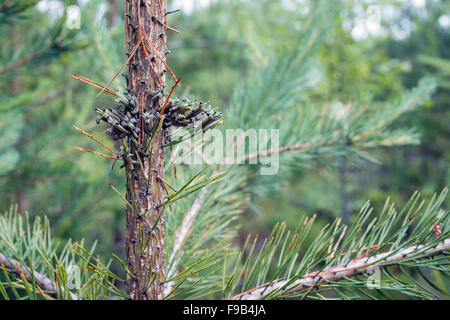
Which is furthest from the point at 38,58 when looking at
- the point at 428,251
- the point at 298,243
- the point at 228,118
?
the point at 428,251

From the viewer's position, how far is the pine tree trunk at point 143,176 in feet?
2.10

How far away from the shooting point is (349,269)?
68 centimetres

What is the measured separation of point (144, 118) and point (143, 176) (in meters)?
0.13

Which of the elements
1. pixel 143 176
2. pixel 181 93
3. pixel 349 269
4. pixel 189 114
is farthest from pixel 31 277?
pixel 181 93

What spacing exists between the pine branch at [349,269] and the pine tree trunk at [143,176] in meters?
0.23

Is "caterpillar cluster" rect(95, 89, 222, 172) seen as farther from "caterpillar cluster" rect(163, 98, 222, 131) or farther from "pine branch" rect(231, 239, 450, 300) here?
"pine branch" rect(231, 239, 450, 300)

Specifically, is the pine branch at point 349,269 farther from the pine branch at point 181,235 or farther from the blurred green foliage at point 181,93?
the blurred green foliage at point 181,93

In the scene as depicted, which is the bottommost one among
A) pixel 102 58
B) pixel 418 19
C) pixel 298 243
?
pixel 298 243

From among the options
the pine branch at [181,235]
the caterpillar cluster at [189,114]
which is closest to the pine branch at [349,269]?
the pine branch at [181,235]

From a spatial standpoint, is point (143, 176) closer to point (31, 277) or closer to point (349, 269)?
point (31, 277)

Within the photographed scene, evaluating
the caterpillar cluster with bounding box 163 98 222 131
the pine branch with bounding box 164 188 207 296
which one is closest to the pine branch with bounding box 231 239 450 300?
the pine branch with bounding box 164 188 207 296
